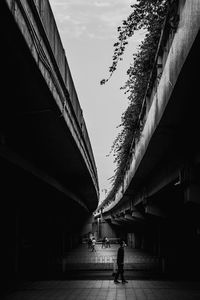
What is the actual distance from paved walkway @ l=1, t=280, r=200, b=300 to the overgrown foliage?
5.41 m

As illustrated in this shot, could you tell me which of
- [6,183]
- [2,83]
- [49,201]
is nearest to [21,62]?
[2,83]

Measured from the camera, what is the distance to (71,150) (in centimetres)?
1551

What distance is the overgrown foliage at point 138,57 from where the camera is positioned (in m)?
10.0

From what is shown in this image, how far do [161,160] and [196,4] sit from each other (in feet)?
36.1

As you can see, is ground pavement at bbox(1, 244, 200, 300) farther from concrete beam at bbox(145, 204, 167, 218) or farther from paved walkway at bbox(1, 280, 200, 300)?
concrete beam at bbox(145, 204, 167, 218)

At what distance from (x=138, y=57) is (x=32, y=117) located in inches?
154

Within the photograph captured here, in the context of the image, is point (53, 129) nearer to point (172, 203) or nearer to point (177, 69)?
point (177, 69)

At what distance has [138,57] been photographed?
13.4 meters

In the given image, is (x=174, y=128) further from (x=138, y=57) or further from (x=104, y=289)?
(x=104, y=289)

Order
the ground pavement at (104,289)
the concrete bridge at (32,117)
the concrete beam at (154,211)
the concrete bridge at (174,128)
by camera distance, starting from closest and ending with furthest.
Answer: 1. the concrete bridge at (32,117)
2. the concrete bridge at (174,128)
3. the ground pavement at (104,289)
4. the concrete beam at (154,211)

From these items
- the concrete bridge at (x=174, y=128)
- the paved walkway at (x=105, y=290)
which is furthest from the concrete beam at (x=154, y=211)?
the paved walkway at (x=105, y=290)

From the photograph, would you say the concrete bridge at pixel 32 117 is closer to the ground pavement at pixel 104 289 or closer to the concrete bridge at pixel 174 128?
the concrete bridge at pixel 174 128

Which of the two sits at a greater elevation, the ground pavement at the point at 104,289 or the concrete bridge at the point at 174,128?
the concrete bridge at the point at 174,128

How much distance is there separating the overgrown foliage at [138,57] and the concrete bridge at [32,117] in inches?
59.1
